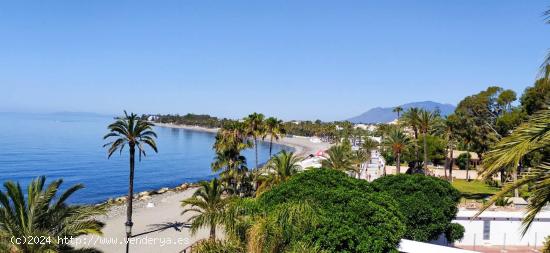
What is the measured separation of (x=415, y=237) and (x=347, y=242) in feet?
30.3

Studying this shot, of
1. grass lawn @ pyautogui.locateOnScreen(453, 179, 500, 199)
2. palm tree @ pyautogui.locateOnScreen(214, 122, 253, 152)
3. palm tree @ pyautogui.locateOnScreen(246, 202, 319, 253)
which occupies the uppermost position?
palm tree @ pyautogui.locateOnScreen(214, 122, 253, 152)

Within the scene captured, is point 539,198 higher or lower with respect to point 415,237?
higher

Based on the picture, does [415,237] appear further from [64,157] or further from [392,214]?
[64,157]

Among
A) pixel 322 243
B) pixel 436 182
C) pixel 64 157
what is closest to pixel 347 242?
pixel 322 243

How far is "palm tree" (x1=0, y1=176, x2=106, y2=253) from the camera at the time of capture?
12008 mm

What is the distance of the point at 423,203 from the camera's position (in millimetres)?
26016

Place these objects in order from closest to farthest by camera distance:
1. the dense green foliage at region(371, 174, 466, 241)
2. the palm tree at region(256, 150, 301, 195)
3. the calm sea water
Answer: the dense green foliage at region(371, 174, 466, 241) < the palm tree at region(256, 150, 301, 195) < the calm sea water

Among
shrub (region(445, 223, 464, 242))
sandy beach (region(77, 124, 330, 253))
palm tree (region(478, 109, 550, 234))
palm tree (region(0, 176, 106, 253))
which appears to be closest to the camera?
palm tree (region(478, 109, 550, 234))

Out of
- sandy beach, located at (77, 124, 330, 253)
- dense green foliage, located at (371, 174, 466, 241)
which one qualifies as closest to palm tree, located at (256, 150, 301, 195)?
sandy beach, located at (77, 124, 330, 253)

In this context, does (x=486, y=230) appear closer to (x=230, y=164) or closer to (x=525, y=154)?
(x=230, y=164)

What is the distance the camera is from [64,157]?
111312mm

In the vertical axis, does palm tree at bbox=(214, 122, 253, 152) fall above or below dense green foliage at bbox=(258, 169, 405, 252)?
above

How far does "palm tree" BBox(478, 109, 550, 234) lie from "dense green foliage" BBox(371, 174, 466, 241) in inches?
869

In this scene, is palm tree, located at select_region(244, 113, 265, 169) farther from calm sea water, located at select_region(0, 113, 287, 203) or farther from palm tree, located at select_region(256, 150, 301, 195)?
calm sea water, located at select_region(0, 113, 287, 203)
